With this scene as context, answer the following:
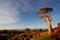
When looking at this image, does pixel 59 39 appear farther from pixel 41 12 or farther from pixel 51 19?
pixel 41 12

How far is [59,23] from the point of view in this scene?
5253 centimetres

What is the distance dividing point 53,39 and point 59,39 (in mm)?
2514

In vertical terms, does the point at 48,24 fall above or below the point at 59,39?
above

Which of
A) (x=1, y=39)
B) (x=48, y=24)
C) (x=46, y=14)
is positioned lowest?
(x=1, y=39)

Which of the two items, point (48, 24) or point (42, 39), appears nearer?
point (42, 39)

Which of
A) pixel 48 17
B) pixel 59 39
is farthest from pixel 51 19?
pixel 59 39

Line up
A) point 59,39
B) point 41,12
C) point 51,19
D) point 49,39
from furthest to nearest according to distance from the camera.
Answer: point 41,12, point 51,19, point 59,39, point 49,39

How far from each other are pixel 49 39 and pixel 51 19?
9790 millimetres

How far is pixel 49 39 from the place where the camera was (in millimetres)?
26078

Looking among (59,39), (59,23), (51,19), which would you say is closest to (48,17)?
(51,19)

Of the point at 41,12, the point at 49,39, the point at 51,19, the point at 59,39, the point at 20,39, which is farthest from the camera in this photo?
the point at 20,39

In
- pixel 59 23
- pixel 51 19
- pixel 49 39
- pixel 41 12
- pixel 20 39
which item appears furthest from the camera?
pixel 59 23

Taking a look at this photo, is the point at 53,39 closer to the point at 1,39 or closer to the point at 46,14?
the point at 46,14

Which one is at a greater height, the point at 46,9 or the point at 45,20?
the point at 46,9
